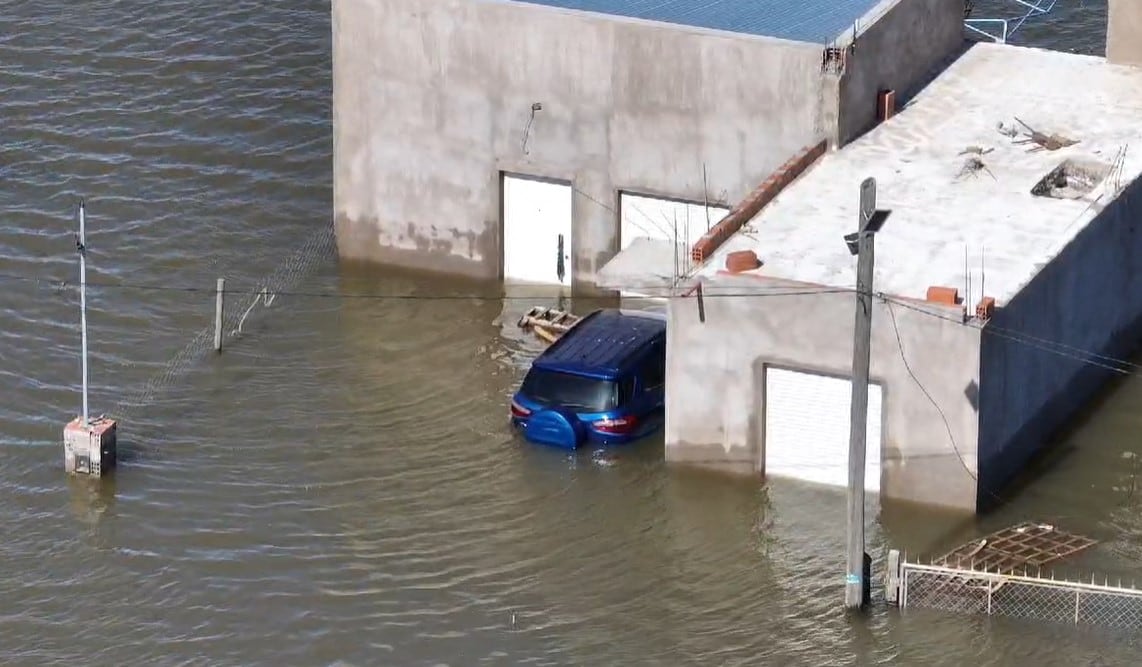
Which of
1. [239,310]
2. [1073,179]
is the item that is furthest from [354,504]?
[1073,179]

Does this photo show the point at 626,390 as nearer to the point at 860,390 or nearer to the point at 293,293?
the point at 860,390

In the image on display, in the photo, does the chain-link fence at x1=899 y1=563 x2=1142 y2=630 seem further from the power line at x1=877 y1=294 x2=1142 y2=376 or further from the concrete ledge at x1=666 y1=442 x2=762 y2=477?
the concrete ledge at x1=666 y1=442 x2=762 y2=477

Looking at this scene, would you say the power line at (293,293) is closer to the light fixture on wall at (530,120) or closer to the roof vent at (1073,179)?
the light fixture on wall at (530,120)

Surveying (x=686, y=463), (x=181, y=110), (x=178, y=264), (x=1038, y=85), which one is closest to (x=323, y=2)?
(x=181, y=110)

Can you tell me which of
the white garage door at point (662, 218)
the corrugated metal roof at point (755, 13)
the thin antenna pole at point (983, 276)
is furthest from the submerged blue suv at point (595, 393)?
the corrugated metal roof at point (755, 13)

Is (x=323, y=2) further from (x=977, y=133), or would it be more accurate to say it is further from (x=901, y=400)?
(x=901, y=400)

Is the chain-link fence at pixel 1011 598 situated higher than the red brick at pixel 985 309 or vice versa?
the red brick at pixel 985 309

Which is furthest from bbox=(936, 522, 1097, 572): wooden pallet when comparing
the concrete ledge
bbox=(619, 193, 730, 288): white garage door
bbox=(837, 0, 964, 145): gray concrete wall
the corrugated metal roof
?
the corrugated metal roof
